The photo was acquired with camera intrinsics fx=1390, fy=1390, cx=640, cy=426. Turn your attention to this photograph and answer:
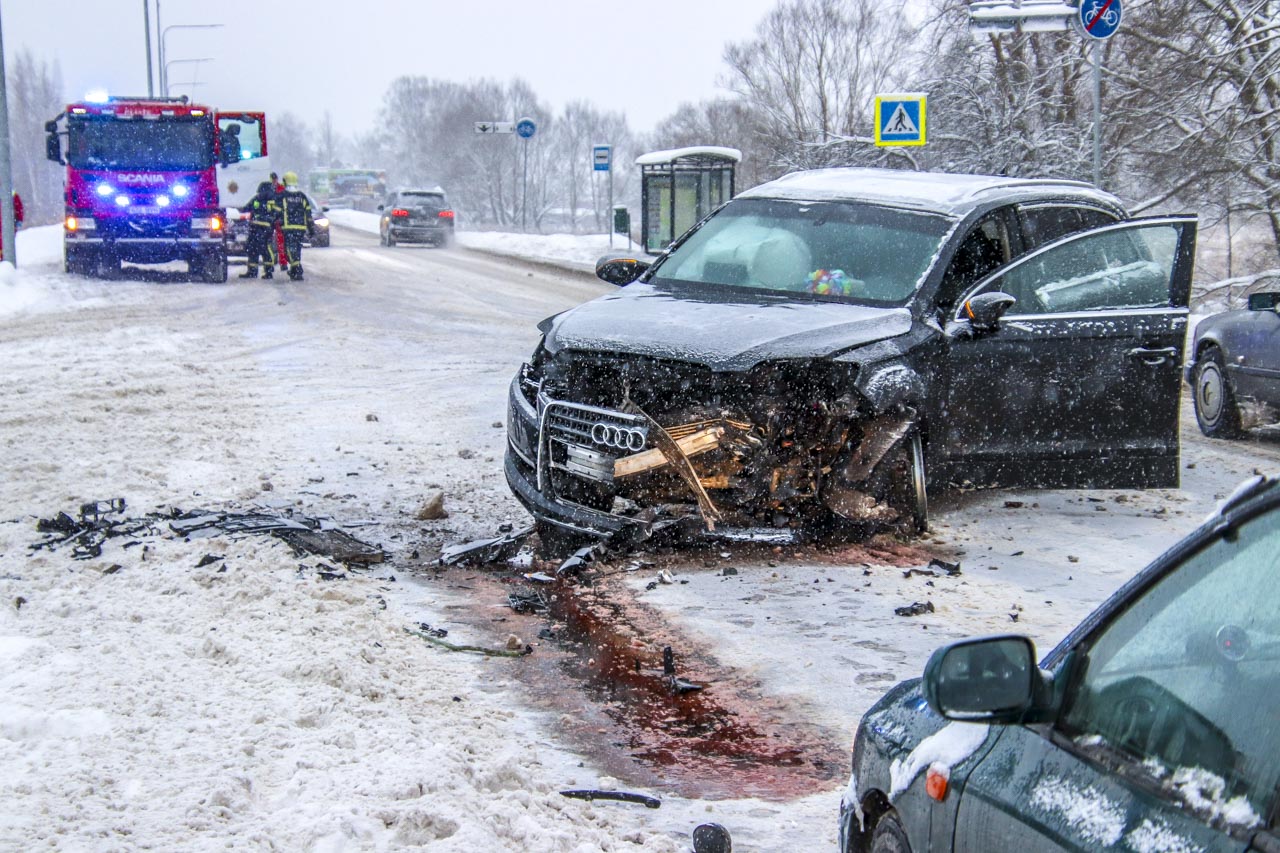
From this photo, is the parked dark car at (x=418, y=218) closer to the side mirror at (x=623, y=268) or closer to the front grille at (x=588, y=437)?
the side mirror at (x=623, y=268)

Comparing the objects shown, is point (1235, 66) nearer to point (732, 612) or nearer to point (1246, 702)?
point (732, 612)

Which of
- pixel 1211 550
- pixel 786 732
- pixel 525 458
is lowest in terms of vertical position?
pixel 786 732

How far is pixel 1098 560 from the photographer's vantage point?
22.5 ft

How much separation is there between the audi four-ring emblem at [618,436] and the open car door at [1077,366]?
1.66m

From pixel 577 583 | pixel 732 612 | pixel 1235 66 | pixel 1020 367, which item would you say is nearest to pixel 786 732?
pixel 732 612

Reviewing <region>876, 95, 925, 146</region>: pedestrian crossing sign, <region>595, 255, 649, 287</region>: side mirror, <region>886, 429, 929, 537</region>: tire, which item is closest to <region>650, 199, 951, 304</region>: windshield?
<region>595, 255, 649, 287</region>: side mirror

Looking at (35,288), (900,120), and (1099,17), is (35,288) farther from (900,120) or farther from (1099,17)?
(1099,17)

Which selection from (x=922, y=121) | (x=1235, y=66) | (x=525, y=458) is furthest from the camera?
(x=922, y=121)

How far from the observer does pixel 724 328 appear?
6.69 meters

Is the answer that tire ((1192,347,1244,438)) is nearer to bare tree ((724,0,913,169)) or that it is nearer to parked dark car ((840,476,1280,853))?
parked dark car ((840,476,1280,853))

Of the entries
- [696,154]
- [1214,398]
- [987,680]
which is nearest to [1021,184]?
[1214,398]

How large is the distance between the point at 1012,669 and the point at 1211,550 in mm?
356

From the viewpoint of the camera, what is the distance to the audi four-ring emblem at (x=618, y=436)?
641 cm

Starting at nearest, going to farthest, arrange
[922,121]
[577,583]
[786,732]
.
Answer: [786,732], [577,583], [922,121]
